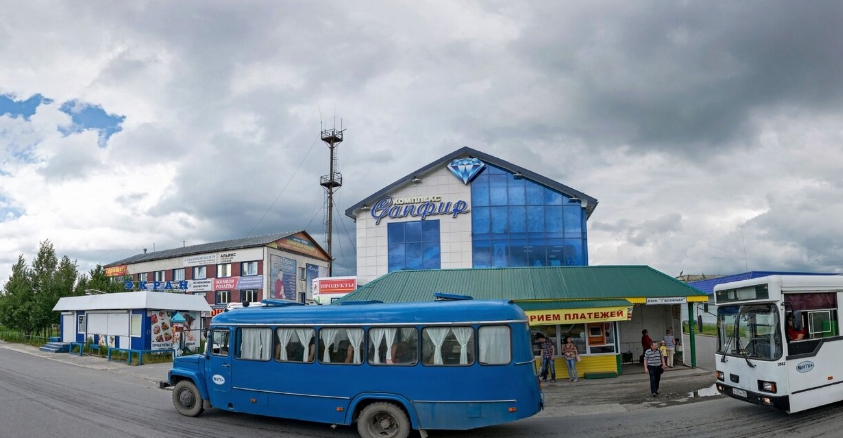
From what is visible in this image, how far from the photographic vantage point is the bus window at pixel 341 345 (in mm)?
10773

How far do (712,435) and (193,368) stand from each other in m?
10.9

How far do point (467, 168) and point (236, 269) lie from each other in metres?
27.1

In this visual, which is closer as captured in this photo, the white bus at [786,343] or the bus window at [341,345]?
the bus window at [341,345]

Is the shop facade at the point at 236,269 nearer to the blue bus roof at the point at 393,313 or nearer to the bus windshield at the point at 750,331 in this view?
the blue bus roof at the point at 393,313

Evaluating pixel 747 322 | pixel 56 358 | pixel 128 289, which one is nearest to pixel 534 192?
pixel 747 322

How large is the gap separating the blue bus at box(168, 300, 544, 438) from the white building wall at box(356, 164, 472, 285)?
74.8 ft

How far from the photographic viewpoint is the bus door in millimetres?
12133

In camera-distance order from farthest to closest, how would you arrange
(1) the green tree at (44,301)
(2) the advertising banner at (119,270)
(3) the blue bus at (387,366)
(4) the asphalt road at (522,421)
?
1. (2) the advertising banner at (119,270)
2. (1) the green tree at (44,301)
3. (4) the asphalt road at (522,421)
4. (3) the blue bus at (387,366)

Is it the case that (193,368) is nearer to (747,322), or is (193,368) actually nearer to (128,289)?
(747,322)

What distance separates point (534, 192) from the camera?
34094 mm

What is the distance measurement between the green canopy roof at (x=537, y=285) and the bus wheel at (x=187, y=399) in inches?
422

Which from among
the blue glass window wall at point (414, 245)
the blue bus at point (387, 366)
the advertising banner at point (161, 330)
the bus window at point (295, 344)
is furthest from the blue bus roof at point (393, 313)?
the blue glass window wall at point (414, 245)

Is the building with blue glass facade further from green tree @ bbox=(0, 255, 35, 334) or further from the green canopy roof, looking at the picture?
green tree @ bbox=(0, 255, 35, 334)

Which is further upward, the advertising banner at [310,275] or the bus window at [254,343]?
the advertising banner at [310,275]
